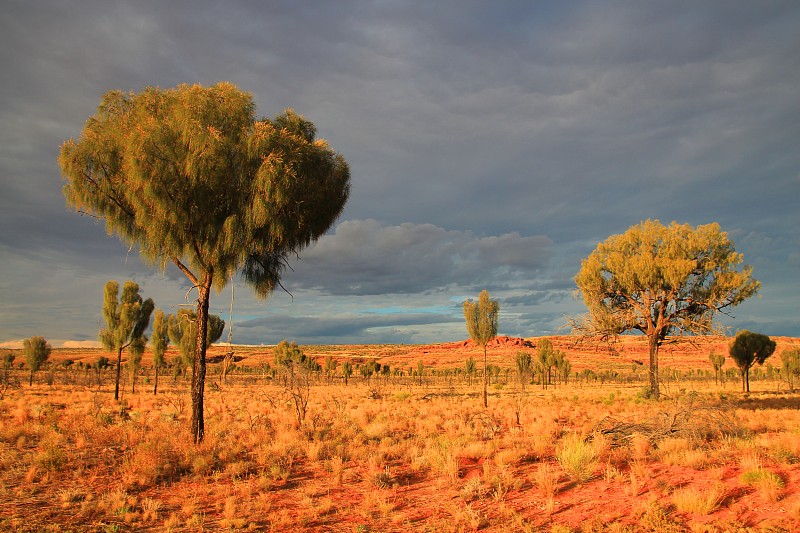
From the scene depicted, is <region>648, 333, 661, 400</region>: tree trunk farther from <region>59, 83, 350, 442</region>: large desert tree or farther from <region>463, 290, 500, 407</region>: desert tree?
<region>59, 83, 350, 442</region>: large desert tree

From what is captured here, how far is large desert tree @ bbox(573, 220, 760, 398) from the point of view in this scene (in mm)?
22984

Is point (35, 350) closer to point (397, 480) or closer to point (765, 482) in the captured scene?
point (397, 480)

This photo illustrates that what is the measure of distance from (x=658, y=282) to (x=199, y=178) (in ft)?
74.3

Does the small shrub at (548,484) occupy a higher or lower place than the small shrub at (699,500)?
lower

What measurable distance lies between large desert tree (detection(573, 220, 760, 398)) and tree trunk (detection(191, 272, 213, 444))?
2022 cm

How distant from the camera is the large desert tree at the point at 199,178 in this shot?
38.1ft

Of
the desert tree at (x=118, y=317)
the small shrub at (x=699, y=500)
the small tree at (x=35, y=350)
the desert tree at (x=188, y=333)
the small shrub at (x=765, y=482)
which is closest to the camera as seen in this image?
the small shrub at (x=699, y=500)

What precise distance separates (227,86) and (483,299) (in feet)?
71.3

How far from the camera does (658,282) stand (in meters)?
24.1

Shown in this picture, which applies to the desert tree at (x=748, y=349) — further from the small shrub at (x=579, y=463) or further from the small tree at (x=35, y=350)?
the small tree at (x=35, y=350)

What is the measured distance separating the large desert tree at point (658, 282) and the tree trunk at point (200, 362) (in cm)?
2022

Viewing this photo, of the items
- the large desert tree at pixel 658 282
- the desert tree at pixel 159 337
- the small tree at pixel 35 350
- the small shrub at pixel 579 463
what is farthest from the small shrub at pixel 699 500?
the small tree at pixel 35 350

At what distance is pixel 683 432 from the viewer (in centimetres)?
1127

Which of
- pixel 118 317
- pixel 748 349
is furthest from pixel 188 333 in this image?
pixel 748 349
